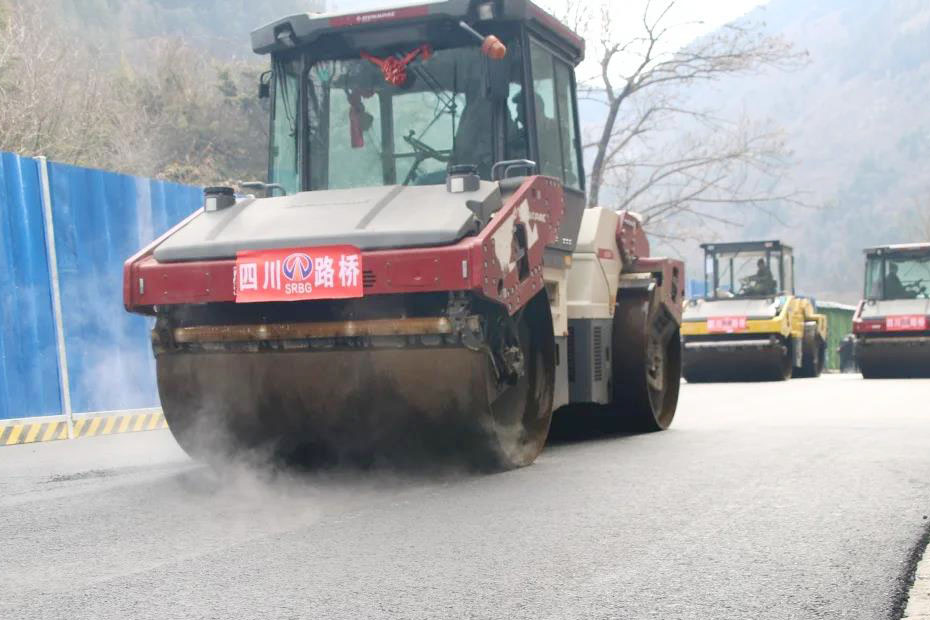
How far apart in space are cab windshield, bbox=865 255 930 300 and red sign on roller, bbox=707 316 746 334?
3759 mm

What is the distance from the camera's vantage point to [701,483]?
22.5 feet

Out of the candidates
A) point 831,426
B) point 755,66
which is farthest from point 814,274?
point 831,426

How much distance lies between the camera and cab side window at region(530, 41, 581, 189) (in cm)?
827

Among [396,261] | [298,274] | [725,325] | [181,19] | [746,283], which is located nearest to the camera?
[396,261]

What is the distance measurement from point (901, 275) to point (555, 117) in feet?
54.9

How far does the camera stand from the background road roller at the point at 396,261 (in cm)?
662

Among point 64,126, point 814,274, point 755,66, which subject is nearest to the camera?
point 755,66

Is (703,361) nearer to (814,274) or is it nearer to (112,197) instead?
(112,197)

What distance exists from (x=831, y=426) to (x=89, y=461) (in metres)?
5.82

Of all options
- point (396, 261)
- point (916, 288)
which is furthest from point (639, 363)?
point (916, 288)

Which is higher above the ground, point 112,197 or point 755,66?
point 755,66

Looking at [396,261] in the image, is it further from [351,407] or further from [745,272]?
[745,272]

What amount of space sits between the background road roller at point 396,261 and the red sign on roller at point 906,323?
1389 centimetres

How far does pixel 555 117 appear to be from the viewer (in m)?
8.65
